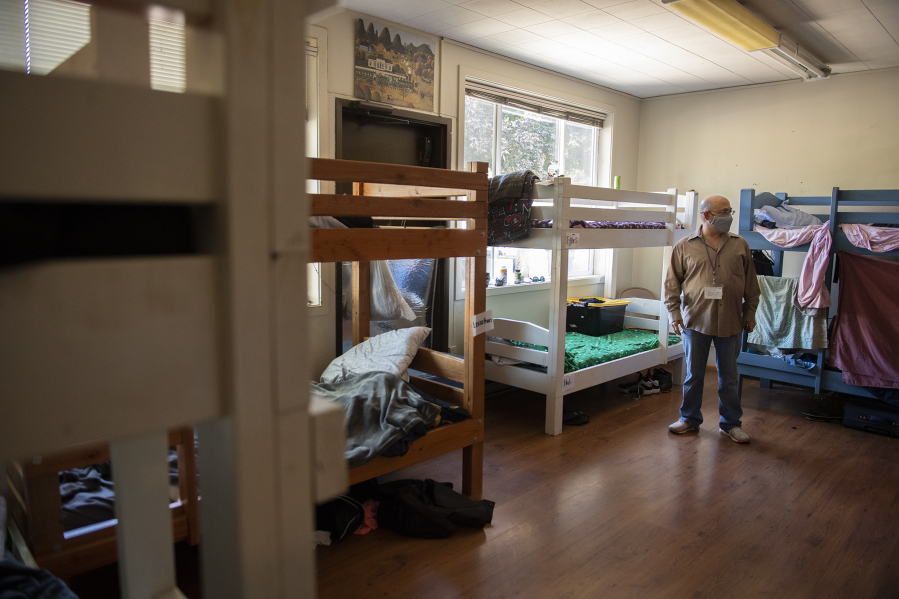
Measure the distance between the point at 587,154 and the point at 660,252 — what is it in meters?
1.31

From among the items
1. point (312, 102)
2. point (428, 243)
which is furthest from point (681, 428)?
point (312, 102)

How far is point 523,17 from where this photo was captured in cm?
377

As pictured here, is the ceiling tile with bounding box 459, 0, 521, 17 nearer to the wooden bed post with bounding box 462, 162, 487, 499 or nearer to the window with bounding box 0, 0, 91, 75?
the wooden bed post with bounding box 462, 162, 487, 499

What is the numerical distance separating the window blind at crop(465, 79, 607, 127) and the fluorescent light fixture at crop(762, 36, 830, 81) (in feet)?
5.60

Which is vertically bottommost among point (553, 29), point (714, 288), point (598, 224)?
point (714, 288)

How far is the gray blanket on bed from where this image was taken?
8.11 ft

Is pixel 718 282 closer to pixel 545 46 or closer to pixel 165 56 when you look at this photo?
pixel 545 46

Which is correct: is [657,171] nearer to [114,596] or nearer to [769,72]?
[769,72]

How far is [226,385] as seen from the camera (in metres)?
0.54

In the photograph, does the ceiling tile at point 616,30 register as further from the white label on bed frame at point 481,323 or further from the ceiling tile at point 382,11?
the white label on bed frame at point 481,323

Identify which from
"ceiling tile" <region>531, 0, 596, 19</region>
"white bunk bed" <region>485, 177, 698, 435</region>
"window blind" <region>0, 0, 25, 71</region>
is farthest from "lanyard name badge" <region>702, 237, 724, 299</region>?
"window blind" <region>0, 0, 25, 71</region>

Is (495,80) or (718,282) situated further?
(495,80)

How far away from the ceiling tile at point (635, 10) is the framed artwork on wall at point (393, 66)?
4.25 ft

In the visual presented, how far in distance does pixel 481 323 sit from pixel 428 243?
1.82ft
